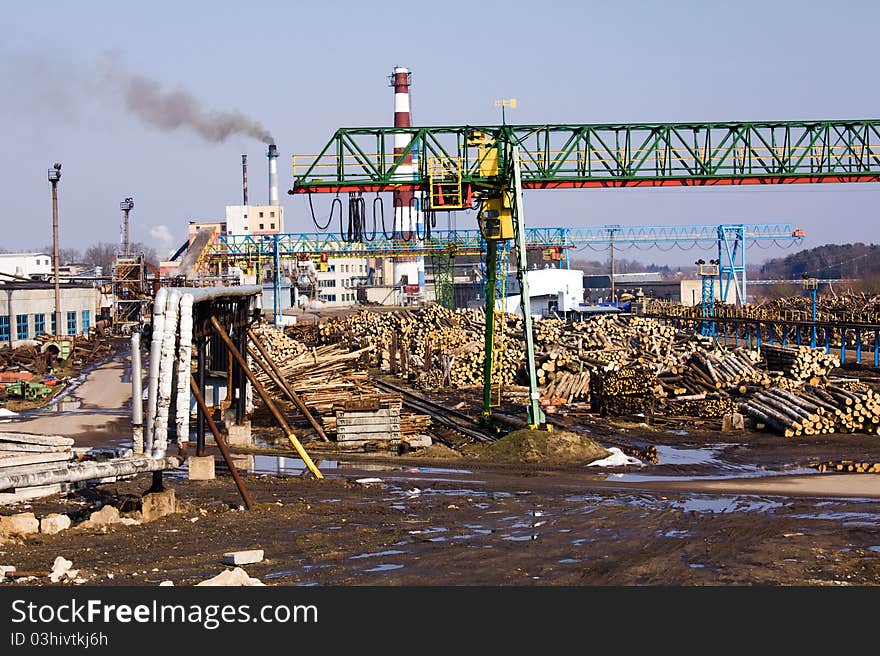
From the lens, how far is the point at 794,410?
86.5ft

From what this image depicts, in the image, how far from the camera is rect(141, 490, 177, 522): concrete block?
14.2 meters

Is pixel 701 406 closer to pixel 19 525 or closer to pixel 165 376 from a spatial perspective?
pixel 165 376

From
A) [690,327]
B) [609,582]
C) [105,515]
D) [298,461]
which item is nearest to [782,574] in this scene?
[609,582]

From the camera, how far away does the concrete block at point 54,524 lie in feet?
43.2

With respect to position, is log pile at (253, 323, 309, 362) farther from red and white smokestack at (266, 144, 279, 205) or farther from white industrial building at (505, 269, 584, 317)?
red and white smokestack at (266, 144, 279, 205)

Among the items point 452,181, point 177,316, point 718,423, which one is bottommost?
point 718,423

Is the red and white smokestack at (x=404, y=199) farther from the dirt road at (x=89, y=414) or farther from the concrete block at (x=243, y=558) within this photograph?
the concrete block at (x=243, y=558)

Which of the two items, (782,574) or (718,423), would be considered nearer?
(782,574)

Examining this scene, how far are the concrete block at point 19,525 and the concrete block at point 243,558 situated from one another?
3023 mm

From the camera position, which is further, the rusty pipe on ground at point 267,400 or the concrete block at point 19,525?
the rusty pipe on ground at point 267,400

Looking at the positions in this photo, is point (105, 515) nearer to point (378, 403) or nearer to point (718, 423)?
point (378, 403)

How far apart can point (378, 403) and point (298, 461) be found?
279 cm

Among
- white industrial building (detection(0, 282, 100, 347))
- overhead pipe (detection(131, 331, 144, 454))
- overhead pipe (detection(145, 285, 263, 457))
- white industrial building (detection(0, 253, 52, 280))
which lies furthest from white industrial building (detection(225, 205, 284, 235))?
overhead pipe (detection(145, 285, 263, 457))

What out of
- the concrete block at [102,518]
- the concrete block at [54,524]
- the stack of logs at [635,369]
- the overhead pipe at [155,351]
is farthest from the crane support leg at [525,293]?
the concrete block at [54,524]
